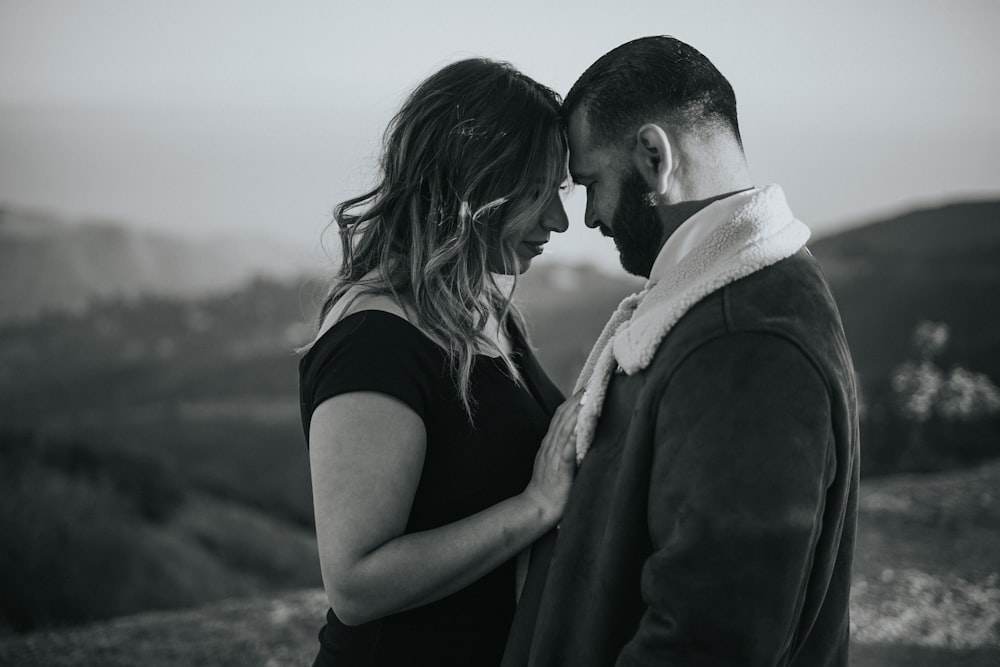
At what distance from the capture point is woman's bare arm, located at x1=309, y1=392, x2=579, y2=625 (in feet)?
4.34

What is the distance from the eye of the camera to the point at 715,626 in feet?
3.29

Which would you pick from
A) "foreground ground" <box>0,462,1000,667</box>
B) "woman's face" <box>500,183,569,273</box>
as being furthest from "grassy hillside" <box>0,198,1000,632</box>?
"woman's face" <box>500,183,569,273</box>

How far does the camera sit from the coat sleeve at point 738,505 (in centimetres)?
99

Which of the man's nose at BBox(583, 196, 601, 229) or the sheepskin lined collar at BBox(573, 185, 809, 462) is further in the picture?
the man's nose at BBox(583, 196, 601, 229)

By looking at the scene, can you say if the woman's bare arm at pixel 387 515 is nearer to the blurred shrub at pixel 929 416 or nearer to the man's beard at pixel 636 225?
the man's beard at pixel 636 225

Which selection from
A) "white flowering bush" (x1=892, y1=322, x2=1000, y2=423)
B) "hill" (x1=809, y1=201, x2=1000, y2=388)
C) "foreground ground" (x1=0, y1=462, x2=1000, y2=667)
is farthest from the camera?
"hill" (x1=809, y1=201, x2=1000, y2=388)

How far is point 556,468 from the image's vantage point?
4.51 ft

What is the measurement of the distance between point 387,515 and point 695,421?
0.54 m

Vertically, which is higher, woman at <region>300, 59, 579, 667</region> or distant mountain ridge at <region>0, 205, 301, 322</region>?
woman at <region>300, 59, 579, 667</region>

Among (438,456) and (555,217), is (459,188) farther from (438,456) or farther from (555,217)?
(438,456)

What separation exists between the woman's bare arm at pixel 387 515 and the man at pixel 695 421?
3.4 inches

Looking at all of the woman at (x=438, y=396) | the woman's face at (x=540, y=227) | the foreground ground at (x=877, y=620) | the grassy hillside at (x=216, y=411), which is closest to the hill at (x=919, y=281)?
the grassy hillside at (x=216, y=411)

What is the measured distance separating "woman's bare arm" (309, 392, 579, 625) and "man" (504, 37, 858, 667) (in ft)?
0.28

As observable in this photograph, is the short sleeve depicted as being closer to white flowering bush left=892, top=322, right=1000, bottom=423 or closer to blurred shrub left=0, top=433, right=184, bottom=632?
blurred shrub left=0, top=433, right=184, bottom=632
